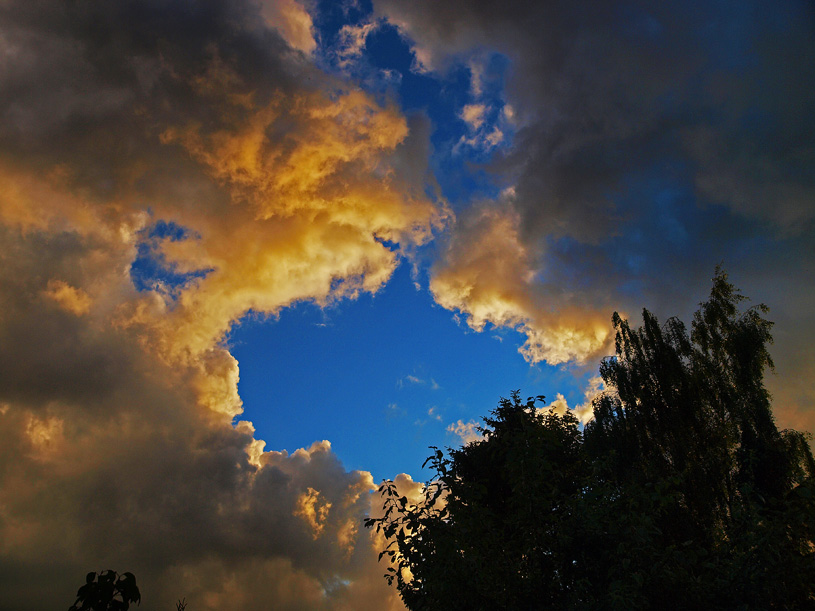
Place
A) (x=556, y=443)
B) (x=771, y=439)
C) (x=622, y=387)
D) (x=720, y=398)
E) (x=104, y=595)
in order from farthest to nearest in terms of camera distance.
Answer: (x=622, y=387), (x=720, y=398), (x=771, y=439), (x=556, y=443), (x=104, y=595)

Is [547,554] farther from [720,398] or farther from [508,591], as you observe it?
[720,398]

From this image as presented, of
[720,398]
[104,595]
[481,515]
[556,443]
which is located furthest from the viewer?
[720,398]

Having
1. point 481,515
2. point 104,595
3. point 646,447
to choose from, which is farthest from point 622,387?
point 104,595

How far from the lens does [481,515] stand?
7.40m

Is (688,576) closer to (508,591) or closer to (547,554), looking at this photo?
(547,554)

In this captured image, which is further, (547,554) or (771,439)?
(771,439)

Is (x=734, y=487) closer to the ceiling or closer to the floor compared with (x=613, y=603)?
closer to the ceiling

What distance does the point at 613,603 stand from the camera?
4.99 m

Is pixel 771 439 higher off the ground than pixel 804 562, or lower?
higher

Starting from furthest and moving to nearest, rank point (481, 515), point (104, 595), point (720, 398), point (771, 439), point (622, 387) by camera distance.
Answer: point (622, 387) < point (720, 398) < point (771, 439) < point (481, 515) < point (104, 595)

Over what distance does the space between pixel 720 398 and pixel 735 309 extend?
18.7 ft

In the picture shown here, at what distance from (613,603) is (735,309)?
2930 cm

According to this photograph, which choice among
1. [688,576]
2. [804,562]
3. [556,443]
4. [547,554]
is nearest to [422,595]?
[547,554]

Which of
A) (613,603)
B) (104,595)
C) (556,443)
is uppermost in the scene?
(556,443)
